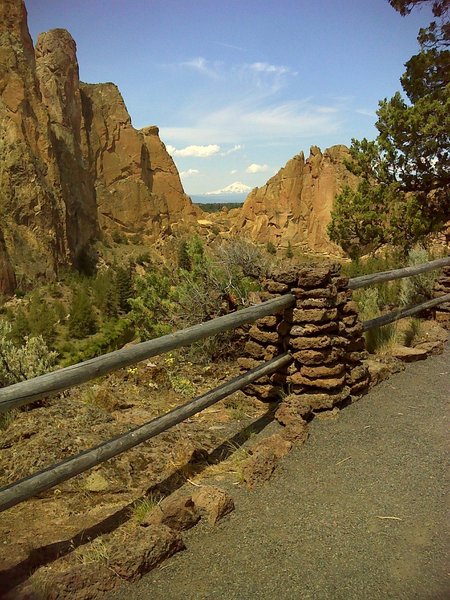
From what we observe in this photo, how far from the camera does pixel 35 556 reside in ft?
8.69

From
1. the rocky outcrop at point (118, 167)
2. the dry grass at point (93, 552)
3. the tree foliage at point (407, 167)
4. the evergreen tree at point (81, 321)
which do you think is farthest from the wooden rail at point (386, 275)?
the rocky outcrop at point (118, 167)

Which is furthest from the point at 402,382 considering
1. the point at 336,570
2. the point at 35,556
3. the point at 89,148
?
the point at 89,148

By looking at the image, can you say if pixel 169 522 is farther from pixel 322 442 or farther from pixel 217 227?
pixel 217 227

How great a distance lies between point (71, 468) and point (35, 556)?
0.48m

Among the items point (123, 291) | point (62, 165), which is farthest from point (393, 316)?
point (62, 165)

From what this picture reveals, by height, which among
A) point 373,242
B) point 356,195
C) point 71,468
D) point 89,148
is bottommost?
point 71,468

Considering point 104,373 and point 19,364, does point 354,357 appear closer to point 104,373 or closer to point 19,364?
point 104,373

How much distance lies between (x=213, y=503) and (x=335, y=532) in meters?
0.74

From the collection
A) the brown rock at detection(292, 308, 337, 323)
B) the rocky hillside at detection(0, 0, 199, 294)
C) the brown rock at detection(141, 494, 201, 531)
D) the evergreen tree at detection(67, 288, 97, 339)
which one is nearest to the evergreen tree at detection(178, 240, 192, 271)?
the brown rock at detection(292, 308, 337, 323)

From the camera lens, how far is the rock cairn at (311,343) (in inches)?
176

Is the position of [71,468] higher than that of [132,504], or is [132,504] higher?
[71,468]

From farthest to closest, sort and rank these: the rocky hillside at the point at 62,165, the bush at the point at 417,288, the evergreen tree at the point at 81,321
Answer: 1. the rocky hillside at the point at 62,165
2. the evergreen tree at the point at 81,321
3. the bush at the point at 417,288

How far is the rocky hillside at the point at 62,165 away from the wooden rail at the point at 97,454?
39.5 m

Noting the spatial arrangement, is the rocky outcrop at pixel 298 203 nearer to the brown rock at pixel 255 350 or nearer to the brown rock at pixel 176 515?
the brown rock at pixel 255 350
